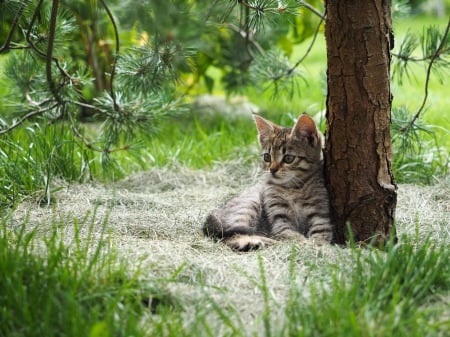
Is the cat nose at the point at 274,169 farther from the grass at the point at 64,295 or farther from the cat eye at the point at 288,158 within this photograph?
the grass at the point at 64,295

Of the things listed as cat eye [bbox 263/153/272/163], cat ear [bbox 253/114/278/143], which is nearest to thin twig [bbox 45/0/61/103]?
cat ear [bbox 253/114/278/143]

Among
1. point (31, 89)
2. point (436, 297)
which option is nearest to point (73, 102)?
point (31, 89)

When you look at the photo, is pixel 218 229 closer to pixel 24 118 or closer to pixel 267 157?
pixel 267 157

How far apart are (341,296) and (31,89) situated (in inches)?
121

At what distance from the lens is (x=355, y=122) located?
114 inches

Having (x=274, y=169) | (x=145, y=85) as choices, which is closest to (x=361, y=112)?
(x=274, y=169)

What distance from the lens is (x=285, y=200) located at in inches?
137

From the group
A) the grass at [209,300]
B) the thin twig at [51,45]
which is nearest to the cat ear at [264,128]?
the thin twig at [51,45]

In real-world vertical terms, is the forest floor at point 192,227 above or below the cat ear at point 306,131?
below

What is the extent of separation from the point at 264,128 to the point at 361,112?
97 cm

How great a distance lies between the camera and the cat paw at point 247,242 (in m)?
3.06

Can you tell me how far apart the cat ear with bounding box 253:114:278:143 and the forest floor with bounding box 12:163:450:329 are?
19.5 inches

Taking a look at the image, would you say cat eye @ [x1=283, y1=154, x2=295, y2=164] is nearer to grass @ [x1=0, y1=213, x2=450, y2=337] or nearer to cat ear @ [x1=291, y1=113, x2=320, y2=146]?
cat ear @ [x1=291, y1=113, x2=320, y2=146]

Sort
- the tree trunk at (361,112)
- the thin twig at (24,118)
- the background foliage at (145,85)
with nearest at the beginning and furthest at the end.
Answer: the tree trunk at (361,112) → the background foliage at (145,85) → the thin twig at (24,118)
